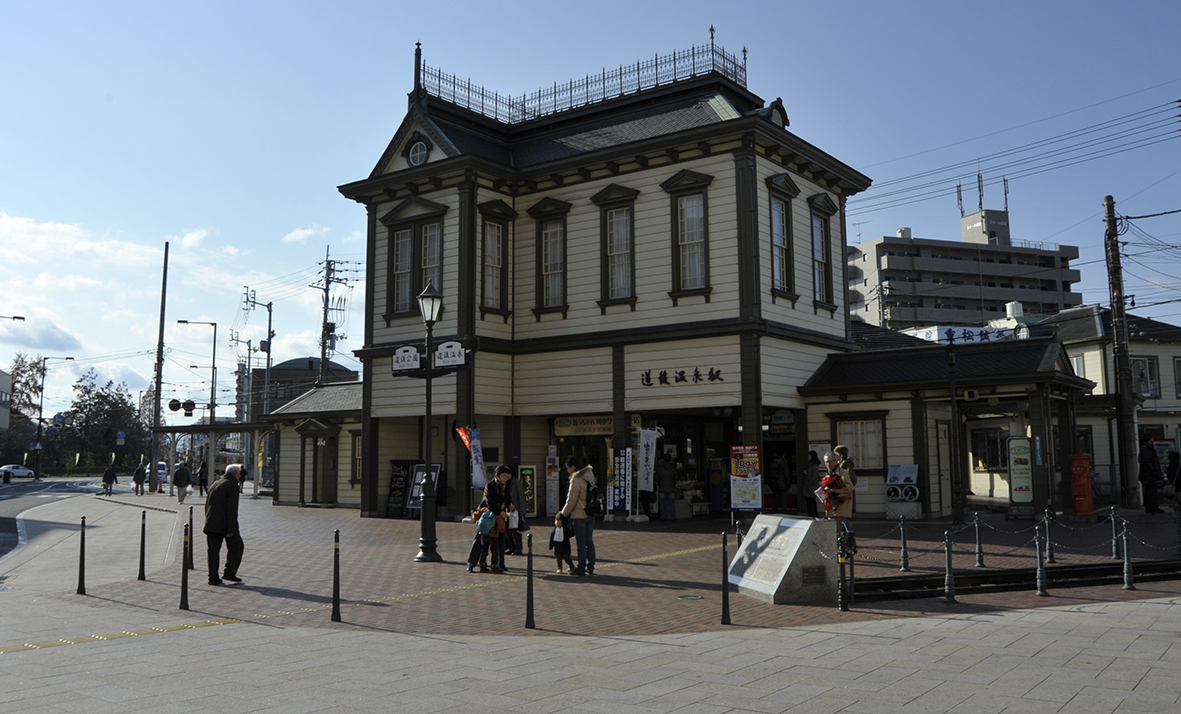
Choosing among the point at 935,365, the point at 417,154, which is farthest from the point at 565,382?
the point at 935,365

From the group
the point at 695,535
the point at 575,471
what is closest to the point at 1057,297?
the point at 695,535

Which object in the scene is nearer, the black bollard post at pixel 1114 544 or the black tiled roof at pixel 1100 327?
the black bollard post at pixel 1114 544

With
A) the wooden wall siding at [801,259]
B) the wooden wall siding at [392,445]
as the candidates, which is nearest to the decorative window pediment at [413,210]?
the wooden wall siding at [392,445]

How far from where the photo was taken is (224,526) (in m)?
13.9

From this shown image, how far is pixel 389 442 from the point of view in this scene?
2684 centimetres

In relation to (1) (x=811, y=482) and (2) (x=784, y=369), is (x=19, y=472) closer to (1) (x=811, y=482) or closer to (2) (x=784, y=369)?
(2) (x=784, y=369)

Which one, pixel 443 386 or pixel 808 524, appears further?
pixel 443 386

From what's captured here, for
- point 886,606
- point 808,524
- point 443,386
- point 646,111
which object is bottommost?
point 886,606

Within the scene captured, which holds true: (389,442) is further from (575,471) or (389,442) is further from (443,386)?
(575,471)

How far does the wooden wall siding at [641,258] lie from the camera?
22.1 metres

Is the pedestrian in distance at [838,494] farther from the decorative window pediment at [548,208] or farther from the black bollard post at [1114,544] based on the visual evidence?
the decorative window pediment at [548,208]

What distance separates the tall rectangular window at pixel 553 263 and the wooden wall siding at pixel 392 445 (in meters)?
4.74

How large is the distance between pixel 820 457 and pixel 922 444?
246 cm

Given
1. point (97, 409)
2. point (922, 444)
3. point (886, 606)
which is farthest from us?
point (97, 409)
